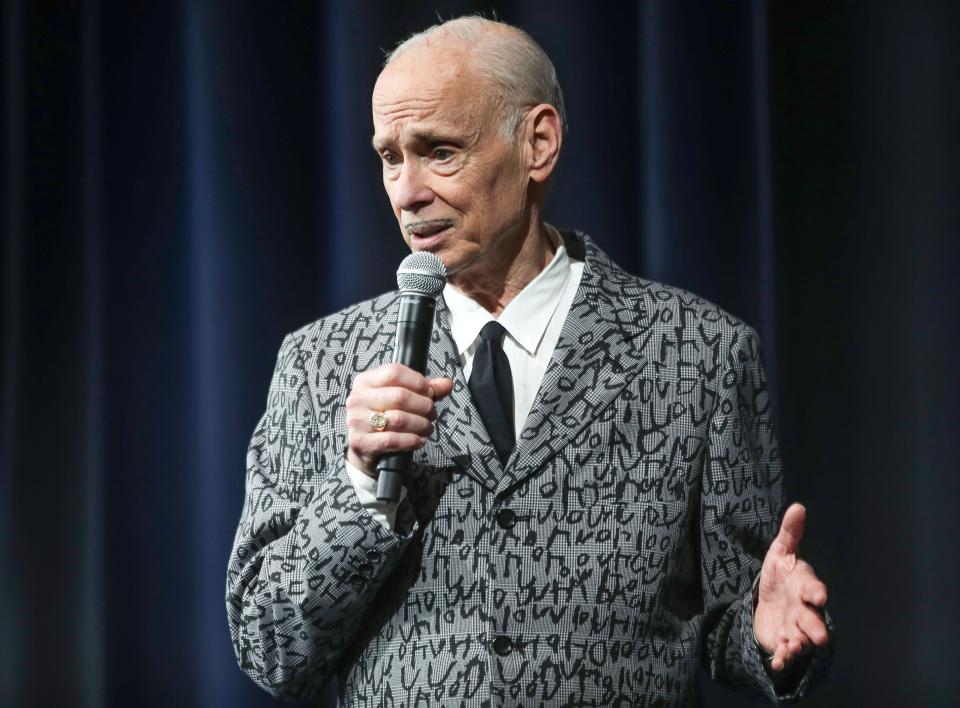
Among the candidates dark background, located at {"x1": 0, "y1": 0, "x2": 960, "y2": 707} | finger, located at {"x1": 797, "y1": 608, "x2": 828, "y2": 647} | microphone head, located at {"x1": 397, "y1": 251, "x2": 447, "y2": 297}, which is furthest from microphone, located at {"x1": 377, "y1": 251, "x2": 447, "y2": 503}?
dark background, located at {"x1": 0, "y1": 0, "x2": 960, "y2": 707}

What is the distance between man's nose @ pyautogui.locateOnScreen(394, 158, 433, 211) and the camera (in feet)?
5.49

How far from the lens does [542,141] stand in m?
1.81

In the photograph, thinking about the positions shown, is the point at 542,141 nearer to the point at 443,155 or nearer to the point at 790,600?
the point at 443,155

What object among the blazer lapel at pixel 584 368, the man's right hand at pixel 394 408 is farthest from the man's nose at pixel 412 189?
→ the man's right hand at pixel 394 408

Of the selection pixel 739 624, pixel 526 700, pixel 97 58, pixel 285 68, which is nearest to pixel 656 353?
pixel 739 624

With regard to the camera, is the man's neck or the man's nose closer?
the man's nose

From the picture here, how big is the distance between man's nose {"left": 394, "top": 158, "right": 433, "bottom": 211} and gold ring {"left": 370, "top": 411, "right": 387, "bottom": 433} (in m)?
0.40

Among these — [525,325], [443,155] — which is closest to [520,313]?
[525,325]

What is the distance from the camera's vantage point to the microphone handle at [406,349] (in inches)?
54.1

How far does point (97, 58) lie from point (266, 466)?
1.19 m

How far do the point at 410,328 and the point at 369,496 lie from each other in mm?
215

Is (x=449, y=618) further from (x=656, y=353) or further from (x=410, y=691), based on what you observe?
(x=656, y=353)

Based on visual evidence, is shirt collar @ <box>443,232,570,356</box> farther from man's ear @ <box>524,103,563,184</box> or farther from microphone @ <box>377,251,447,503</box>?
microphone @ <box>377,251,447,503</box>

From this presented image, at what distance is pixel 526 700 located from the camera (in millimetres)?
1543
